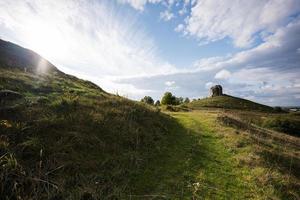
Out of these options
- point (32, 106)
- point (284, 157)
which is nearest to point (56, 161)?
point (32, 106)

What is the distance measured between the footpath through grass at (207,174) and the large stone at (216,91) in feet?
385

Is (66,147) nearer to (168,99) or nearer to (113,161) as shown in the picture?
(113,161)

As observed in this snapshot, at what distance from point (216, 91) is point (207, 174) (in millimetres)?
125059

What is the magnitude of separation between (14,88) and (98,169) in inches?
384

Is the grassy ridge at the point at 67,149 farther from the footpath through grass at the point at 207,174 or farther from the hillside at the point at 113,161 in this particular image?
the footpath through grass at the point at 207,174

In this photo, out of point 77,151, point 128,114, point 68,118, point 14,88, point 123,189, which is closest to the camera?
point 123,189

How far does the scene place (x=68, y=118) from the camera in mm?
11469

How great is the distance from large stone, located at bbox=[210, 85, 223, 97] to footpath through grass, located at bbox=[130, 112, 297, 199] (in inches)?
4625

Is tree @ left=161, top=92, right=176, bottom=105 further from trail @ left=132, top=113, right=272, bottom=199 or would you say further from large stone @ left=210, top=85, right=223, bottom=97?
trail @ left=132, top=113, right=272, bottom=199

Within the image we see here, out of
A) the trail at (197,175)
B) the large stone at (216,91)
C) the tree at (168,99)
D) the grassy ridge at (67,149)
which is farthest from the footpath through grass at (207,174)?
the large stone at (216,91)

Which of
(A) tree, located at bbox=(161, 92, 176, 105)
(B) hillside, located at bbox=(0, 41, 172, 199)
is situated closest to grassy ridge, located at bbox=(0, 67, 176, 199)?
(B) hillside, located at bbox=(0, 41, 172, 199)

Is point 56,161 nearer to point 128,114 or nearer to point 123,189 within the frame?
point 123,189

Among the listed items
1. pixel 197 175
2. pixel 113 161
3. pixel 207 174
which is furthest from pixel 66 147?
pixel 207 174

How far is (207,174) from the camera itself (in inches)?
392
